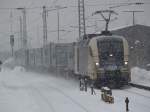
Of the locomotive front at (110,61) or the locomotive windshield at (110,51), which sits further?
the locomotive windshield at (110,51)

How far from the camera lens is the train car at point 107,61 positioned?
26.7 metres

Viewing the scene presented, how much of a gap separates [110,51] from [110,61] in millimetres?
708

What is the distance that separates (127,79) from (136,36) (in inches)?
1244

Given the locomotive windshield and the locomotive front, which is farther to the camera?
the locomotive windshield

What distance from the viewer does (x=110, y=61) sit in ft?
88.3

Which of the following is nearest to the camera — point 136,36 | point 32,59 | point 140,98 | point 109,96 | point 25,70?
point 109,96

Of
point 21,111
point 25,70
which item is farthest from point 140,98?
point 25,70

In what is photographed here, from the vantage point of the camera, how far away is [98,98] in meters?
21.8

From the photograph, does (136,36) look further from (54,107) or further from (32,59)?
(54,107)

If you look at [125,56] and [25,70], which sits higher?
[125,56]

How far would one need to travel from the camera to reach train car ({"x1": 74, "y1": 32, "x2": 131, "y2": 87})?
26703mm

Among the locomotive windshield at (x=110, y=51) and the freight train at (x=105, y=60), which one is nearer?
the freight train at (x=105, y=60)

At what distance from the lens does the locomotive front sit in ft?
87.6

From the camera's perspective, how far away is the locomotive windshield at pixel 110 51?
26.9 meters
